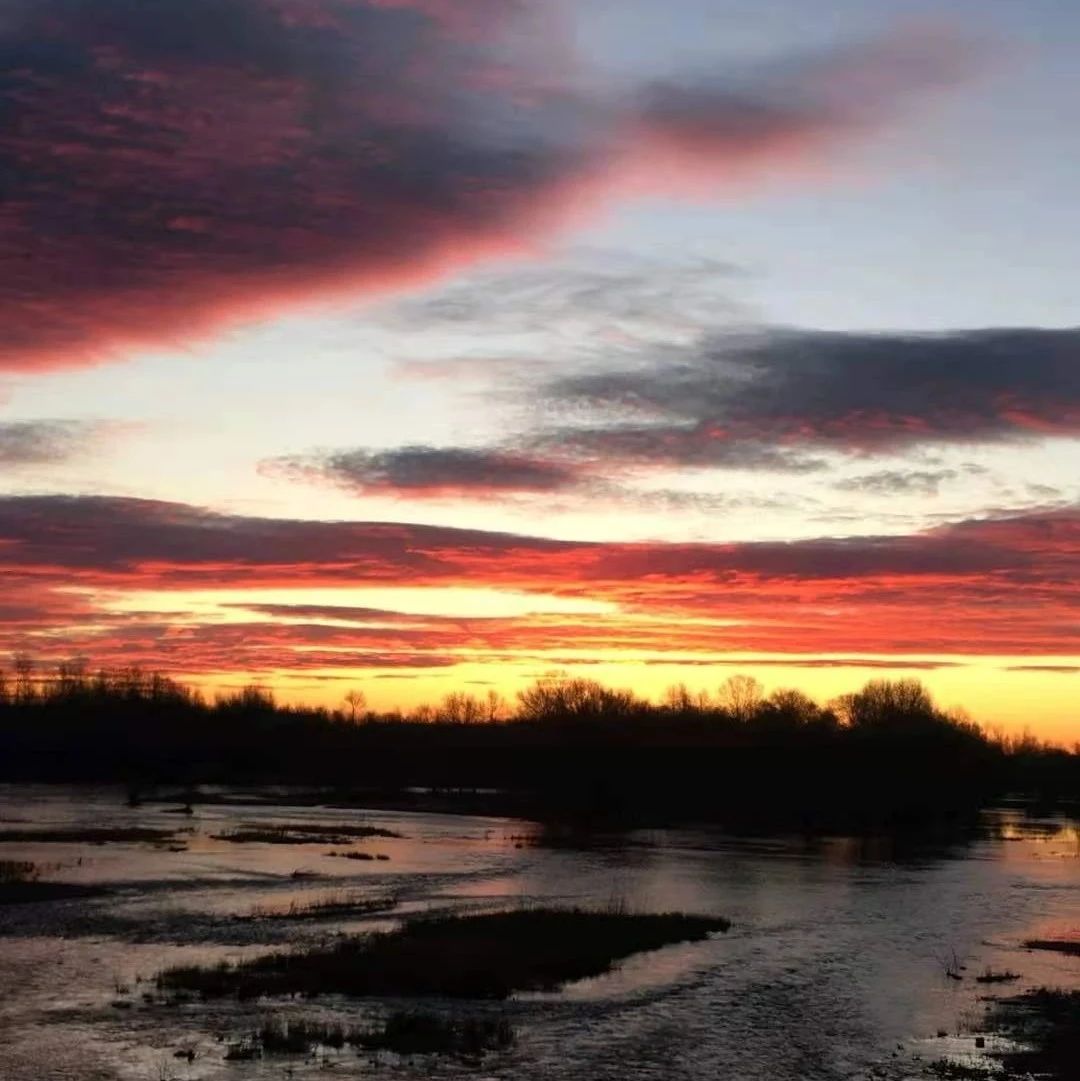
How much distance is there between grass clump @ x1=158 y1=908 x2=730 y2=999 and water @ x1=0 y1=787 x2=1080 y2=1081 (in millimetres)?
1246

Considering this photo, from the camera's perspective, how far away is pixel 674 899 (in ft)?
207

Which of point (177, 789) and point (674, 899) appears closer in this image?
point (674, 899)

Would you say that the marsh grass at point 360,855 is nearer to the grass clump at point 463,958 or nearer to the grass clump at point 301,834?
the grass clump at point 301,834

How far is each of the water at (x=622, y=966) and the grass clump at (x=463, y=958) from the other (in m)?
1.25

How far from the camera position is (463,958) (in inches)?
1729

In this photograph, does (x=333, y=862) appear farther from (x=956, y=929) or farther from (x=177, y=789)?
(x=177, y=789)

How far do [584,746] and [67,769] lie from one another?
71058mm

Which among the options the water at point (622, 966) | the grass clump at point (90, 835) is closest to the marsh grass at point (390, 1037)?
the water at point (622, 966)

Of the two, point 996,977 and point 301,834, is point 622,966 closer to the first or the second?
point 996,977

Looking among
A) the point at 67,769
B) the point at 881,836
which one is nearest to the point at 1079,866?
the point at 881,836

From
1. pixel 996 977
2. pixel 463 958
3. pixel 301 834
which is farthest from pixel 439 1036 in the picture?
pixel 301 834

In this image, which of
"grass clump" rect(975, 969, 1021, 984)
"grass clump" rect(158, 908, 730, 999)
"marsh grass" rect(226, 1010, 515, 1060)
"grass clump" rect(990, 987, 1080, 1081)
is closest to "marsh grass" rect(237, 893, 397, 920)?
"grass clump" rect(158, 908, 730, 999)

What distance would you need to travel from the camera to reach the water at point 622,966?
103ft

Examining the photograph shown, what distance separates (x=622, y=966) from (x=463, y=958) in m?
5.23
